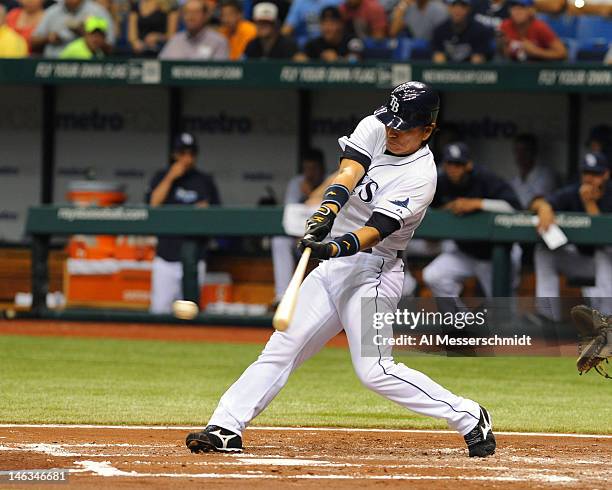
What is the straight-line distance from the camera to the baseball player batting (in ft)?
18.3

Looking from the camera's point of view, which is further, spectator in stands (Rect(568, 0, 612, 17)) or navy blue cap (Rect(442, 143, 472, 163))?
spectator in stands (Rect(568, 0, 612, 17))

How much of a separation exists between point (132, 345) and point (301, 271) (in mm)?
6165

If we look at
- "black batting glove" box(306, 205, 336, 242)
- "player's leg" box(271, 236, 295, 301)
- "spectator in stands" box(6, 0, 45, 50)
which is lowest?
"player's leg" box(271, 236, 295, 301)

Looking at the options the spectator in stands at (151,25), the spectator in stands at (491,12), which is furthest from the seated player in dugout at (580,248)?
the spectator in stands at (151,25)

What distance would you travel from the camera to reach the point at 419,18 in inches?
528

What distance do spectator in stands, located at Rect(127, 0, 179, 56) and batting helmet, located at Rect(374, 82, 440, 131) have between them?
8289mm

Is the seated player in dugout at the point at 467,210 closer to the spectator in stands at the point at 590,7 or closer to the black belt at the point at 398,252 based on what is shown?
the spectator in stands at the point at 590,7

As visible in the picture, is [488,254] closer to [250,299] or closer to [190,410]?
[250,299]

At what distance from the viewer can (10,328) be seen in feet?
39.6

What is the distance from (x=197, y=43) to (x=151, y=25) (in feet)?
3.37

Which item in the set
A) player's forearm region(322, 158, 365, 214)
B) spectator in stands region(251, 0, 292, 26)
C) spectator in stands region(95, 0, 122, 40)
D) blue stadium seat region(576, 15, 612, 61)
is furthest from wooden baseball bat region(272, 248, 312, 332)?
spectator in stands region(95, 0, 122, 40)

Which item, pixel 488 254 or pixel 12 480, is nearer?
pixel 12 480

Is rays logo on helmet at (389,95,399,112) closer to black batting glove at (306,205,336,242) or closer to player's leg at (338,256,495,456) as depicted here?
black batting glove at (306,205,336,242)

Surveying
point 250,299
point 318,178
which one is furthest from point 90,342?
point 318,178
